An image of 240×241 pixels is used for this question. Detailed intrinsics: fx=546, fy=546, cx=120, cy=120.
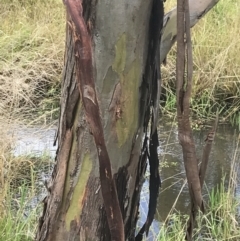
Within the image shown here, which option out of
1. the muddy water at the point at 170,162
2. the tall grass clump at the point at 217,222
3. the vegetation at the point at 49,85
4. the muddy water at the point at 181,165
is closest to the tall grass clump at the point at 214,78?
the vegetation at the point at 49,85

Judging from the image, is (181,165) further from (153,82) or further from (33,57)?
(153,82)

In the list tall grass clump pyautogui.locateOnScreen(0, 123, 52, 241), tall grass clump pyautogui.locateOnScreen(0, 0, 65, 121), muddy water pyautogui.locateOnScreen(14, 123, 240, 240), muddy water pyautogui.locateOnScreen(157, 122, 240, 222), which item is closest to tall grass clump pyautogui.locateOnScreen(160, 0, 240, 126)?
muddy water pyautogui.locateOnScreen(157, 122, 240, 222)

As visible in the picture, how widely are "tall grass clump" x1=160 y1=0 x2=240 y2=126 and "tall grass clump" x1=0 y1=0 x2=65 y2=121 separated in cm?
79

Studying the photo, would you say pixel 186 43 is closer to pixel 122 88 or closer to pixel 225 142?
pixel 122 88

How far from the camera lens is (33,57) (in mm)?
3988

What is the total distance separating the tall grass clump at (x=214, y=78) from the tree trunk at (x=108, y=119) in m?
2.72

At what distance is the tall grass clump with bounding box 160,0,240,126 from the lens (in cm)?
360

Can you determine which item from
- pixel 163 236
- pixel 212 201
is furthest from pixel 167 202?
pixel 163 236

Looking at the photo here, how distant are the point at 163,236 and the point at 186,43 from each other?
51.7 inches

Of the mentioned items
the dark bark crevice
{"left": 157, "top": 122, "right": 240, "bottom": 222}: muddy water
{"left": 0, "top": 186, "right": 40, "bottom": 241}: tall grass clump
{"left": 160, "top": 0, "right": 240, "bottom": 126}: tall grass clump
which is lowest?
{"left": 0, "top": 186, "right": 40, "bottom": 241}: tall grass clump

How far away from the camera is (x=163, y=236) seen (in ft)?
6.29

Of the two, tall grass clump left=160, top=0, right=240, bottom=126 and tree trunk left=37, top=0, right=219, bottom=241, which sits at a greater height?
tall grass clump left=160, top=0, right=240, bottom=126

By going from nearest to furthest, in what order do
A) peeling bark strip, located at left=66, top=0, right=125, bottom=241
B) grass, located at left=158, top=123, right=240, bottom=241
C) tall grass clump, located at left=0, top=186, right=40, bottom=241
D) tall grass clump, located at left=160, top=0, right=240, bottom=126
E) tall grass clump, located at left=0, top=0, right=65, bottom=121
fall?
1. peeling bark strip, located at left=66, top=0, right=125, bottom=241
2. tall grass clump, located at left=0, top=186, right=40, bottom=241
3. grass, located at left=158, top=123, right=240, bottom=241
4. tall grass clump, located at left=0, top=0, right=65, bottom=121
5. tall grass clump, located at left=160, top=0, right=240, bottom=126

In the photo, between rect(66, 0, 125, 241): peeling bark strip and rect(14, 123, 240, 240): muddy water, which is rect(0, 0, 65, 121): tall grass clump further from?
rect(66, 0, 125, 241): peeling bark strip
